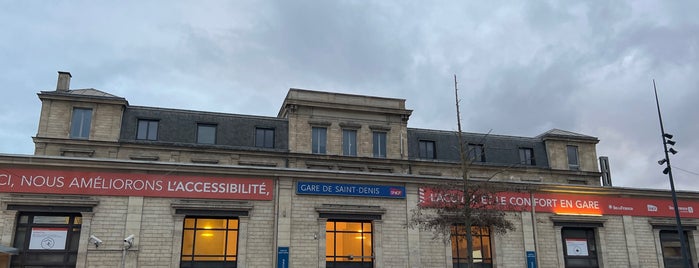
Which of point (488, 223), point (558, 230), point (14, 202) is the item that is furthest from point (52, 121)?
point (558, 230)

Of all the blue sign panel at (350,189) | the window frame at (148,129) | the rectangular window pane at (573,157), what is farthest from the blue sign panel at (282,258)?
the rectangular window pane at (573,157)

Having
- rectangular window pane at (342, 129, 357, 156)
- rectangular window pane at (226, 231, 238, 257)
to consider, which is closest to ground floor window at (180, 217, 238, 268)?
rectangular window pane at (226, 231, 238, 257)

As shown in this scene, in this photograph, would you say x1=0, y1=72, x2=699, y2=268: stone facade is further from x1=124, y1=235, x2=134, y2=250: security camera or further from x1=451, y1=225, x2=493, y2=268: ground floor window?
x1=451, y1=225, x2=493, y2=268: ground floor window

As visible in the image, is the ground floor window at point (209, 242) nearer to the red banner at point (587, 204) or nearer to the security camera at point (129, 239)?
the security camera at point (129, 239)

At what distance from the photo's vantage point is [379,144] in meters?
39.8

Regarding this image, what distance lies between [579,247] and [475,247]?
6.27m

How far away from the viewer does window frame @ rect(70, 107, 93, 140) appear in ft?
115

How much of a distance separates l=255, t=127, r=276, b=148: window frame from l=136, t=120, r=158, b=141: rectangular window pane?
22.7 feet

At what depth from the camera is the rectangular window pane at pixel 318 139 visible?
38562 mm

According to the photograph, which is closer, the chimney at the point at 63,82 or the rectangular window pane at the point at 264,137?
the chimney at the point at 63,82

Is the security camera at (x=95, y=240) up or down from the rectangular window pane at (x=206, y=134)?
down

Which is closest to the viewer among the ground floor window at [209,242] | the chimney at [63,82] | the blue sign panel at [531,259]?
the ground floor window at [209,242]

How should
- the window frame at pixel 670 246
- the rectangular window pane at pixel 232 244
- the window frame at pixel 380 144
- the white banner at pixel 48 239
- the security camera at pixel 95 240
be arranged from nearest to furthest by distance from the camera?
1. the security camera at pixel 95 240
2. the white banner at pixel 48 239
3. the rectangular window pane at pixel 232 244
4. the window frame at pixel 670 246
5. the window frame at pixel 380 144

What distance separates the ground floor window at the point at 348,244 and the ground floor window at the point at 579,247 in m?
11.3
